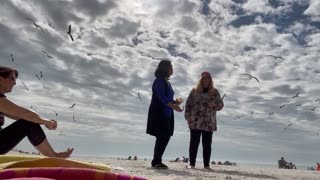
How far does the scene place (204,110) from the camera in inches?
377

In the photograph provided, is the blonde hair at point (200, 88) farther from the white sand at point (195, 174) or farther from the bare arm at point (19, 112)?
the bare arm at point (19, 112)

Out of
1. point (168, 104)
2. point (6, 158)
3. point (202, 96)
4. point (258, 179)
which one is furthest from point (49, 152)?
point (202, 96)

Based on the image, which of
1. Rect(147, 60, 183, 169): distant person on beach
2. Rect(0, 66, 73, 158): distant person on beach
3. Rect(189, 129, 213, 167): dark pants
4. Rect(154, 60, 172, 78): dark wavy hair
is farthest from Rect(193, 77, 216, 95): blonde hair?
Rect(0, 66, 73, 158): distant person on beach

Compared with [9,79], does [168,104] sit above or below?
above

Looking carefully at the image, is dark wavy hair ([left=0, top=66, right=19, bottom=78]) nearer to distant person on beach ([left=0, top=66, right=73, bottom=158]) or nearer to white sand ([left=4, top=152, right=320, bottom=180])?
distant person on beach ([left=0, top=66, right=73, bottom=158])

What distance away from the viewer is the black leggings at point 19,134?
4.35 meters

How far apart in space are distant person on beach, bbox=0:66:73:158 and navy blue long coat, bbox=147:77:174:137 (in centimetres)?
408

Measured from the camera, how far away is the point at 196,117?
9492 mm

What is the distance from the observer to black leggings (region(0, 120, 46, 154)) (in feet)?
14.3

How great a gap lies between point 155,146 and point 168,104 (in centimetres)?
96

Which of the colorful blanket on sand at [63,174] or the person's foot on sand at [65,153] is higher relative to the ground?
the person's foot on sand at [65,153]

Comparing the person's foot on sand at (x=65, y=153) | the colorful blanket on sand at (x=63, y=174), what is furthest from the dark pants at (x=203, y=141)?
the colorful blanket on sand at (x=63, y=174)

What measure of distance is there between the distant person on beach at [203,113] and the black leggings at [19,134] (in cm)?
527

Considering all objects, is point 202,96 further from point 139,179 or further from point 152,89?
point 139,179
